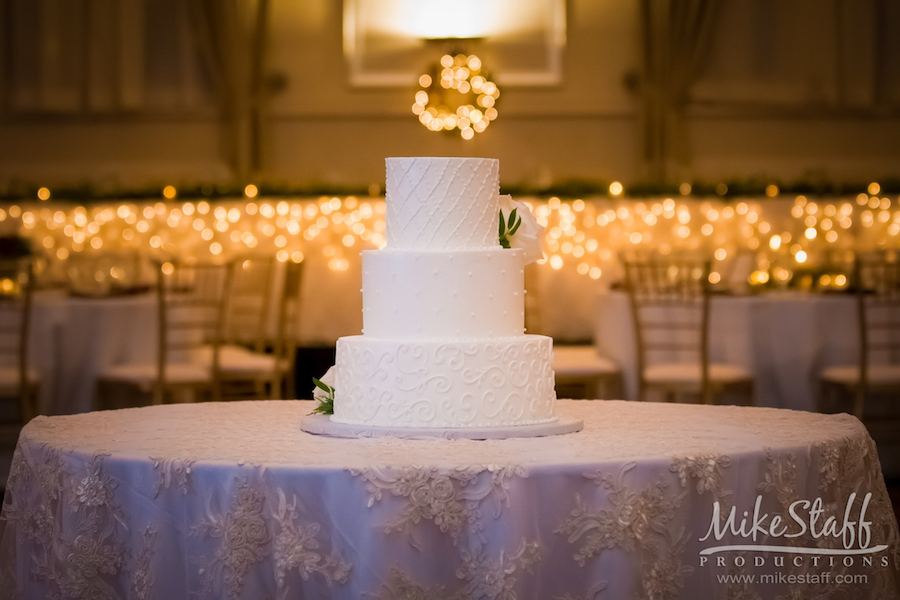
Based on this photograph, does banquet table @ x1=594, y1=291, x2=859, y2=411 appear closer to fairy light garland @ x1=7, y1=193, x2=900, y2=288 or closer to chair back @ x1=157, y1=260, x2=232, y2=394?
chair back @ x1=157, y1=260, x2=232, y2=394

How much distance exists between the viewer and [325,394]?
2605mm

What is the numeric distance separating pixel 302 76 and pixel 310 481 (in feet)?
30.5

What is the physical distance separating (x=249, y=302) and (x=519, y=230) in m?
5.90

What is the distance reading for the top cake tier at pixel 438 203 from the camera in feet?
8.17

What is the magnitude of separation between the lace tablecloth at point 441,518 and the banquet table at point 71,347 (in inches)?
143

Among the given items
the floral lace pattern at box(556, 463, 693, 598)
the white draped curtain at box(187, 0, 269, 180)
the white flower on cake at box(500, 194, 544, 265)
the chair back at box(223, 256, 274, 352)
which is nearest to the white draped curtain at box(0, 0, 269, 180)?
the white draped curtain at box(187, 0, 269, 180)

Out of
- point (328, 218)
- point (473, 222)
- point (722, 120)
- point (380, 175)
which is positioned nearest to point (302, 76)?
point (380, 175)

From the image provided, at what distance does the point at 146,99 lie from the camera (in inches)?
424

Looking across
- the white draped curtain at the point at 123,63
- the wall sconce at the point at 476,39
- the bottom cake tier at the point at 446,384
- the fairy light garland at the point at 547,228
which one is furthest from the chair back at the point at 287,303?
the wall sconce at the point at 476,39

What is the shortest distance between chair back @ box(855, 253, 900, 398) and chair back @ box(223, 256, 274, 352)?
2959mm

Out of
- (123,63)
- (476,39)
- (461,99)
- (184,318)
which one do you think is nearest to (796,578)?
(184,318)

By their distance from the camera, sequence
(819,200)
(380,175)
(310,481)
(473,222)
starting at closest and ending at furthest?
(310,481) < (473,222) < (819,200) < (380,175)

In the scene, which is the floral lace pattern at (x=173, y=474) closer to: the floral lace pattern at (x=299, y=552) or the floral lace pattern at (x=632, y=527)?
the floral lace pattern at (x=299, y=552)

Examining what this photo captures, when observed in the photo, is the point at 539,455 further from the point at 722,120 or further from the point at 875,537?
the point at 722,120
